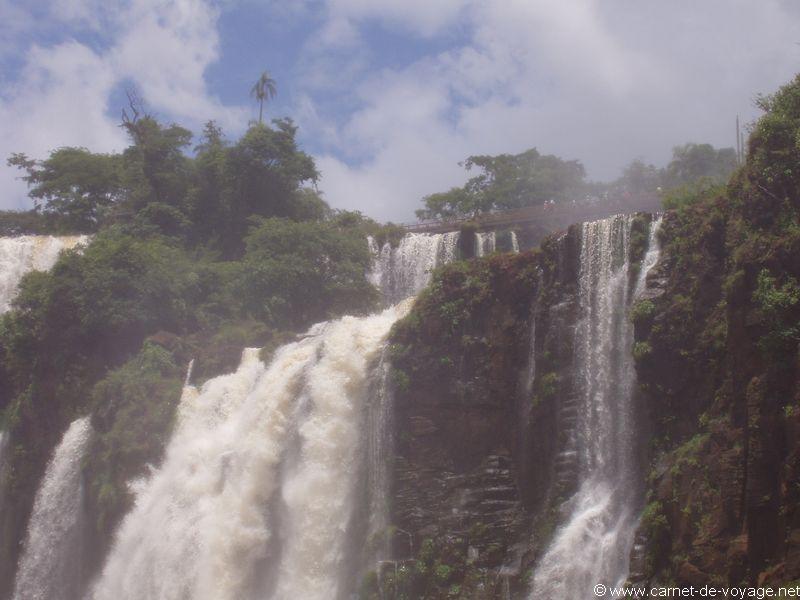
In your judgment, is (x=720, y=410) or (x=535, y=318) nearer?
(x=720, y=410)

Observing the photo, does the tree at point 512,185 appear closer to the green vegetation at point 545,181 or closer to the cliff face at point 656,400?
the green vegetation at point 545,181

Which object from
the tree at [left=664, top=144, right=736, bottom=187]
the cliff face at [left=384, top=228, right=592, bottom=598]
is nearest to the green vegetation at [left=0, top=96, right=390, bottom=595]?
the cliff face at [left=384, top=228, right=592, bottom=598]

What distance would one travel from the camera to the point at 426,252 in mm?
37312

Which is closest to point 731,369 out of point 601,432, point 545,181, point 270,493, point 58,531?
point 601,432

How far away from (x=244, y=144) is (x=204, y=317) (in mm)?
13042

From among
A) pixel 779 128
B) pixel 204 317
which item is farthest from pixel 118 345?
pixel 779 128

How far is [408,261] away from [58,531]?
16.4 m

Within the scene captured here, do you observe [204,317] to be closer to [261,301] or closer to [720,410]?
[261,301]

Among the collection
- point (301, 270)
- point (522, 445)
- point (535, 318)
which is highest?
point (301, 270)

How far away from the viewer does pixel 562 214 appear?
123ft

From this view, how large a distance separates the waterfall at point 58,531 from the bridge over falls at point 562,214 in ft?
55.8

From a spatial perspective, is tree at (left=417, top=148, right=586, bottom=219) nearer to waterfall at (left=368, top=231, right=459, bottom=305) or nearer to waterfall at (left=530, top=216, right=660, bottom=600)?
waterfall at (left=368, top=231, right=459, bottom=305)

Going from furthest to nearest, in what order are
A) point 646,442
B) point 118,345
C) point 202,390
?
point 118,345
point 202,390
point 646,442

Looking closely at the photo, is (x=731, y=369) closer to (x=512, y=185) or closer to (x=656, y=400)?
(x=656, y=400)
